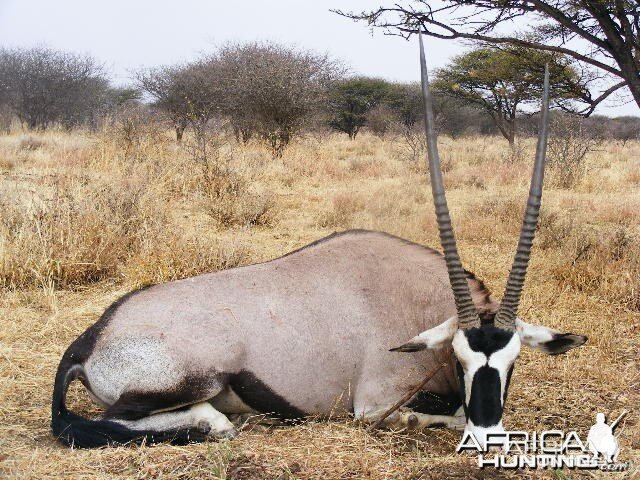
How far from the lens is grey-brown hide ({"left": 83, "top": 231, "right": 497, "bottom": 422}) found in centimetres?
360

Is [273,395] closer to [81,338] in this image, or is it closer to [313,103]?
[81,338]

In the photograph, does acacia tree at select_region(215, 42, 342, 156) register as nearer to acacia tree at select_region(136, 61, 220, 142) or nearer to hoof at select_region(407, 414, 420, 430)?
acacia tree at select_region(136, 61, 220, 142)

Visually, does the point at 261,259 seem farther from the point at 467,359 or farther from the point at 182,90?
the point at 182,90

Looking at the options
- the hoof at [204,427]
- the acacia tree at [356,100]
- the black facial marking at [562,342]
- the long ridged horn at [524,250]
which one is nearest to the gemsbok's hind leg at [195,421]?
the hoof at [204,427]

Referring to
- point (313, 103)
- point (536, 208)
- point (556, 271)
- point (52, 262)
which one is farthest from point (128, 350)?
point (313, 103)

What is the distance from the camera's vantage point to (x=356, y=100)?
3688 cm

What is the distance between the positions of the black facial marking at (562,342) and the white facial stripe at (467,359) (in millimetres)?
471

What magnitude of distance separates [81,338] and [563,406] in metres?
2.77

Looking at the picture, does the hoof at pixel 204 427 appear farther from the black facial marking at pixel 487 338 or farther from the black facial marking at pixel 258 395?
the black facial marking at pixel 487 338

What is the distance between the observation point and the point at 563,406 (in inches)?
164

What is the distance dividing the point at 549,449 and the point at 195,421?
1748mm

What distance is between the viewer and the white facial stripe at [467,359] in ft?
10.7

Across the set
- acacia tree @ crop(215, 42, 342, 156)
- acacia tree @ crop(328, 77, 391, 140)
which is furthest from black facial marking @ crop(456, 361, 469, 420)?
acacia tree @ crop(328, 77, 391, 140)

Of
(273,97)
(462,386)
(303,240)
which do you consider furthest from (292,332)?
(273,97)
